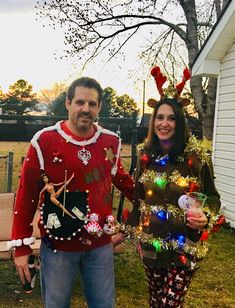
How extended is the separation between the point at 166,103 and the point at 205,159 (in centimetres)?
49

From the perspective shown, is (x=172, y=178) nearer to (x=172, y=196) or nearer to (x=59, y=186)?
(x=172, y=196)

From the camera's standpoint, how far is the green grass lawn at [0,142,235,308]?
15.5ft

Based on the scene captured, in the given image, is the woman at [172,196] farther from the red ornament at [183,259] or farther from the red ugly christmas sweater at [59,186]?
the red ugly christmas sweater at [59,186]

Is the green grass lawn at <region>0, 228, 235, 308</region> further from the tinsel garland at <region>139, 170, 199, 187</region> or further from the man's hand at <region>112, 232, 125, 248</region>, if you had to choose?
the tinsel garland at <region>139, 170, 199, 187</region>

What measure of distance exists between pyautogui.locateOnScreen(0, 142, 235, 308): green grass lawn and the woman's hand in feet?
7.54

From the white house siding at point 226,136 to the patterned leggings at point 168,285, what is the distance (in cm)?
581

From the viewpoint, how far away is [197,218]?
2666mm

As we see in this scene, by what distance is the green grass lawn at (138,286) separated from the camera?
4734mm

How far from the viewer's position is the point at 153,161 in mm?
3057

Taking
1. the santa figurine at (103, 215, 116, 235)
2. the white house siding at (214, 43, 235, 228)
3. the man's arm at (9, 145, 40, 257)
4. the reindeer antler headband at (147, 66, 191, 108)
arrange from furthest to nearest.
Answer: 1. the white house siding at (214, 43, 235, 228)
2. the reindeer antler headband at (147, 66, 191, 108)
3. the santa figurine at (103, 215, 116, 235)
4. the man's arm at (9, 145, 40, 257)

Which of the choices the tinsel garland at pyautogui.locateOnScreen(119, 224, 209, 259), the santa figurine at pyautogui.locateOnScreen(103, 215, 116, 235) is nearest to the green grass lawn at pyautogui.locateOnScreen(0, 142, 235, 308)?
the tinsel garland at pyautogui.locateOnScreen(119, 224, 209, 259)

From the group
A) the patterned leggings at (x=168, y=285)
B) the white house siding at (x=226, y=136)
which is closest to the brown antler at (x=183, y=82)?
the patterned leggings at (x=168, y=285)

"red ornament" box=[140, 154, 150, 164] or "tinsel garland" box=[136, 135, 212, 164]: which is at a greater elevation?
"tinsel garland" box=[136, 135, 212, 164]

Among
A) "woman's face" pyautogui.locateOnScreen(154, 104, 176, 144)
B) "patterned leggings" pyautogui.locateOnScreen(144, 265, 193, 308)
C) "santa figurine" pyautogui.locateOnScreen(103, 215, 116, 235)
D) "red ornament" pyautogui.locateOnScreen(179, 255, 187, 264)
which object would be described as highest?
"woman's face" pyautogui.locateOnScreen(154, 104, 176, 144)
